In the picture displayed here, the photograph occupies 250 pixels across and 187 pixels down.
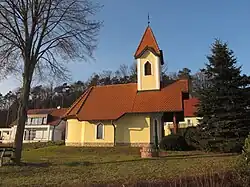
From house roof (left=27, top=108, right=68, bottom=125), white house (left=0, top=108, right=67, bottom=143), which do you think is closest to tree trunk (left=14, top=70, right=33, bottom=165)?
white house (left=0, top=108, right=67, bottom=143)

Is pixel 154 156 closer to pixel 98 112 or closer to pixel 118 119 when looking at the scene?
pixel 118 119

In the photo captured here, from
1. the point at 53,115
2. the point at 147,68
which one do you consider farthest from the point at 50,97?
the point at 147,68

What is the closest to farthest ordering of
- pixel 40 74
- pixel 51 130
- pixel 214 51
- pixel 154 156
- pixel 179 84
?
1. pixel 154 156
2. pixel 40 74
3. pixel 214 51
4. pixel 179 84
5. pixel 51 130

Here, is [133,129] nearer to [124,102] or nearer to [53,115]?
[124,102]

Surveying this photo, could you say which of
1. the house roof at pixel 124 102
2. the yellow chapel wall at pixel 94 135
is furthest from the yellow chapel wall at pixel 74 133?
the house roof at pixel 124 102

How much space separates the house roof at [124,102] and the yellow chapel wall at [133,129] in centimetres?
82

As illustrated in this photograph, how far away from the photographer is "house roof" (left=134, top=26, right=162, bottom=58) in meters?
31.1

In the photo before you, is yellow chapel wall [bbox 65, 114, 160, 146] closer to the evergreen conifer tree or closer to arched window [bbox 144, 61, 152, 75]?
arched window [bbox 144, 61, 152, 75]

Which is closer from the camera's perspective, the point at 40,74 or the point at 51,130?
the point at 40,74

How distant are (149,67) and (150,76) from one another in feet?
3.28

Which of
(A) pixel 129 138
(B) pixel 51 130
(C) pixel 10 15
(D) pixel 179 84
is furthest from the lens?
(B) pixel 51 130

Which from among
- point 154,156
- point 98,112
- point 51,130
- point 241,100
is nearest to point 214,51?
point 241,100

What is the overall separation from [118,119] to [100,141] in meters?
2.83

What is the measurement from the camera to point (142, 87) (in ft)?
102
